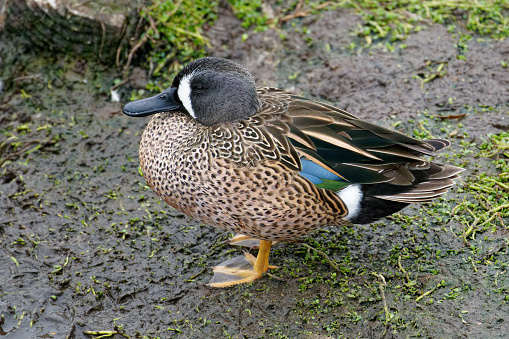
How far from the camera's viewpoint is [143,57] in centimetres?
507

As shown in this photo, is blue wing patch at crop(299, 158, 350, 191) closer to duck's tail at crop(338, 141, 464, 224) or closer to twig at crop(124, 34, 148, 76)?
duck's tail at crop(338, 141, 464, 224)

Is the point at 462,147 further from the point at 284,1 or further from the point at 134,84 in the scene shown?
the point at 134,84

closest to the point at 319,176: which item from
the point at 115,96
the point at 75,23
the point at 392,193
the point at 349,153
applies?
the point at 349,153

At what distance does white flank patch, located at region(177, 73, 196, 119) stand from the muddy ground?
877 mm

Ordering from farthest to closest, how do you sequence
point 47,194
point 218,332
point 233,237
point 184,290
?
point 47,194
point 233,237
point 184,290
point 218,332

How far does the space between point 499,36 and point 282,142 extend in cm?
280

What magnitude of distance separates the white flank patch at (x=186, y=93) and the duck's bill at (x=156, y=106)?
0.04 metres

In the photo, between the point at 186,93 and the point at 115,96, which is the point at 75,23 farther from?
the point at 186,93

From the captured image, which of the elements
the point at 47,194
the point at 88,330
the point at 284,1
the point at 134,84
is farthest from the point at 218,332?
the point at 284,1

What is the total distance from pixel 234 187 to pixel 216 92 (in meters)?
0.58

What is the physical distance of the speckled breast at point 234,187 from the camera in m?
3.08

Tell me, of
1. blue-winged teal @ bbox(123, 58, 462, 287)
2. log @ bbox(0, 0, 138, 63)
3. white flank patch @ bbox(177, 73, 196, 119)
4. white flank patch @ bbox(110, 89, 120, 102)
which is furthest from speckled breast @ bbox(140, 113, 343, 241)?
log @ bbox(0, 0, 138, 63)

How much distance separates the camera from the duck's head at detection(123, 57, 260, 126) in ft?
10.8

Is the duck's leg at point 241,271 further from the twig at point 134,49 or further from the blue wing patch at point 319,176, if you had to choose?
the twig at point 134,49
